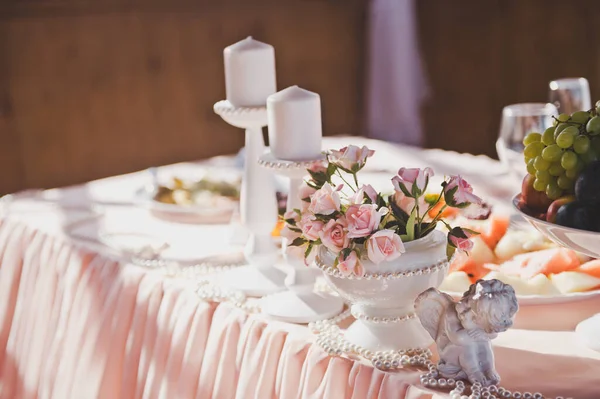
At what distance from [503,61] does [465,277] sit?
132 inches

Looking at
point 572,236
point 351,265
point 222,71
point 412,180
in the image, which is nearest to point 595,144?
point 572,236

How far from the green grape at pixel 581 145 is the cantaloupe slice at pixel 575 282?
0.29 m

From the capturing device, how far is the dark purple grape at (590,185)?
0.98 m

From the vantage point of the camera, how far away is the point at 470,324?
0.96 metres

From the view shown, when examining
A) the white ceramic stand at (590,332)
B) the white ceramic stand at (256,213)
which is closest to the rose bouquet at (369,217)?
the white ceramic stand at (590,332)

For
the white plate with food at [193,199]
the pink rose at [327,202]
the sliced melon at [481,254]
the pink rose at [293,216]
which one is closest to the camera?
the pink rose at [327,202]

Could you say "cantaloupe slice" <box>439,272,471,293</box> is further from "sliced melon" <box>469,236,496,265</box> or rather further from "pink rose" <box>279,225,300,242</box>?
"pink rose" <box>279,225,300,242</box>

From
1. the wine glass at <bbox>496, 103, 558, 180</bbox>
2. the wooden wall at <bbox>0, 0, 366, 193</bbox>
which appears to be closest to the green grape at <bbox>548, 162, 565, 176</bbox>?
the wine glass at <bbox>496, 103, 558, 180</bbox>

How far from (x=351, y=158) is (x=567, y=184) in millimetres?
281

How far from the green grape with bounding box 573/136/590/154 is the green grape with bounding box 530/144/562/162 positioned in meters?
0.02

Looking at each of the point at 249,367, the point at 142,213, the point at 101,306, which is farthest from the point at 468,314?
the point at 142,213

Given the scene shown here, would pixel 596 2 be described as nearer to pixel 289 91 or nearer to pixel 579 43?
pixel 579 43

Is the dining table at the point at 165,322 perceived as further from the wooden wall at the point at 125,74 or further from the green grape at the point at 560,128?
the wooden wall at the point at 125,74

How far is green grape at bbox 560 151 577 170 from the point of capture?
3.31 feet
